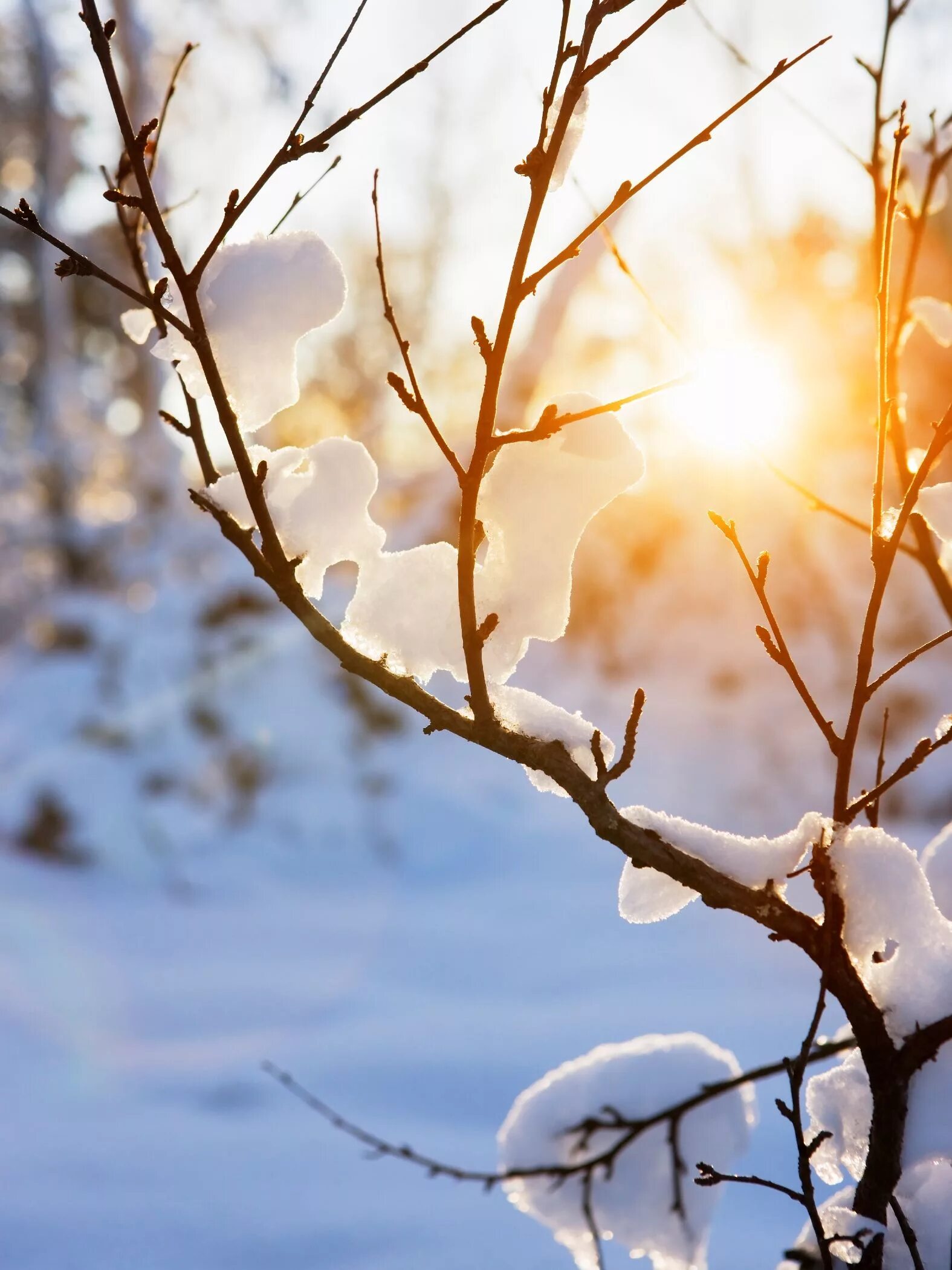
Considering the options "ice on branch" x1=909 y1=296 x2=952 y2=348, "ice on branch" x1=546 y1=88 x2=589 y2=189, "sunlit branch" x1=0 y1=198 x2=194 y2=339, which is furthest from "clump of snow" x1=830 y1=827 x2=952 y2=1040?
"ice on branch" x1=909 y1=296 x2=952 y2=348

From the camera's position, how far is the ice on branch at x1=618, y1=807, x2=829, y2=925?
1079mm

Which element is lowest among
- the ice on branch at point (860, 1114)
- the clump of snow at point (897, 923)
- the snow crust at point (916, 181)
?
the ice on branch at point (860, 1114)

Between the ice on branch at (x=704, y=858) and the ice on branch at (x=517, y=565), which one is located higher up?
the ice on branch at (x=517, y=565)

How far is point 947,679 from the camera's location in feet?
21.8

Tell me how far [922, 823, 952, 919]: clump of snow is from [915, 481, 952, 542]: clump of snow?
0.56 metres

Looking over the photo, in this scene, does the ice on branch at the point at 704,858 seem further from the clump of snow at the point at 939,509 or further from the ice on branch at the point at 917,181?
the ice on branch at the point at 917,181

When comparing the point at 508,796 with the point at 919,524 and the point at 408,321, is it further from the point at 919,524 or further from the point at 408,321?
the point at 408,321

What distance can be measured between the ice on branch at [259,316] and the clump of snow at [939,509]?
2.30 feet

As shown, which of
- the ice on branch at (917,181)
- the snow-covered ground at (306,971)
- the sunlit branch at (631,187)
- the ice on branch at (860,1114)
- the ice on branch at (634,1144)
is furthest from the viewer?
the snow-covered ground at (306,971)

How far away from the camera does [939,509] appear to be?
1160 mm

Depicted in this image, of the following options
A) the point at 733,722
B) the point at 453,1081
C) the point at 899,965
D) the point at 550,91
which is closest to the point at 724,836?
the point at 899,965

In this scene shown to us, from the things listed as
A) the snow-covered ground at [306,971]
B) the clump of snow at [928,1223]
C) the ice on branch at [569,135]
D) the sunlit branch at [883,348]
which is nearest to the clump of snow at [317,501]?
the ice on branch at [569,135]

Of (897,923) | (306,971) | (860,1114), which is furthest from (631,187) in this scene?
(306,971)

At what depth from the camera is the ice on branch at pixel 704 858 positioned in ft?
3.54
